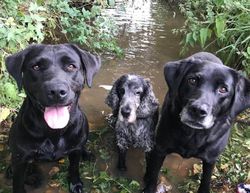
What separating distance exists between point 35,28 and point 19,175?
4.72 feet

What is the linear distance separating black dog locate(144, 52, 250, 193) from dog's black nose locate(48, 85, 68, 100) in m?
0.84

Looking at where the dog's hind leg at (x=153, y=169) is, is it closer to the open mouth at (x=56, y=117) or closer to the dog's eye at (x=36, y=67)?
the open mouth at (x=56, y=117)

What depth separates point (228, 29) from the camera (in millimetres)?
5336

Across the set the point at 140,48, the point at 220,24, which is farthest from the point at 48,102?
the point at 140,48

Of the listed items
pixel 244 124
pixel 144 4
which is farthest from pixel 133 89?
pixel 144 4

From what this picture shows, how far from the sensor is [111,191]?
3854mm

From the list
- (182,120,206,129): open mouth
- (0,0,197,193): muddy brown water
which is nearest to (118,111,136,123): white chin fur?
(0,0,197,193): muddy brown water

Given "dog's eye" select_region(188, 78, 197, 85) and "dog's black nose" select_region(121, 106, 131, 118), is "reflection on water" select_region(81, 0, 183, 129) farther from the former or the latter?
"dog's eye" select_region(188, 78, 197, 85)

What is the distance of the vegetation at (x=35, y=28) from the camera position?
3.76m

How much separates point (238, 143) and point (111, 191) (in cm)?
156

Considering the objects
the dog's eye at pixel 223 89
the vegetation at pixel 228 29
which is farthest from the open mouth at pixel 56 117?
the vegetation at pixel 228 29

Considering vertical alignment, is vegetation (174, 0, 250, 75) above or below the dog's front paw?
above

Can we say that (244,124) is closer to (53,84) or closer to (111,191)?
(111,191)

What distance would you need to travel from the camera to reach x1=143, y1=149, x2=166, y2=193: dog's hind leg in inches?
144
